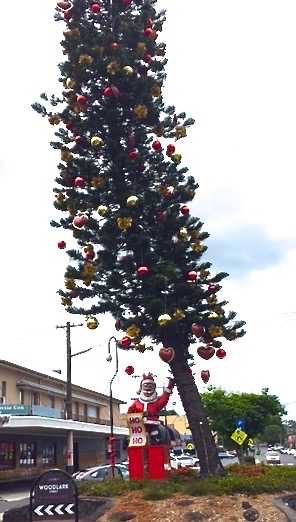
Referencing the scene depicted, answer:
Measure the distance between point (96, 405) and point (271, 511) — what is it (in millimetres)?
49717

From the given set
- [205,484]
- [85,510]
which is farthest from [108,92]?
[85,510]

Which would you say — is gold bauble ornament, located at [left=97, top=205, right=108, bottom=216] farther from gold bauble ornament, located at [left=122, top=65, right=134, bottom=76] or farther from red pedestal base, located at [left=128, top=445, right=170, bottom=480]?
red pedestal base, located at [left=128, top=445, right=170, bottom=480]

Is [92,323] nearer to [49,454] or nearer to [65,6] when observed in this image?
[65,6]

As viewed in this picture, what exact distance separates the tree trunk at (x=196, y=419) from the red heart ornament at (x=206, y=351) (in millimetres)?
393

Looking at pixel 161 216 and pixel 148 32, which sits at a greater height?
pixel 148 32

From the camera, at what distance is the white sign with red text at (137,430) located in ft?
45.3

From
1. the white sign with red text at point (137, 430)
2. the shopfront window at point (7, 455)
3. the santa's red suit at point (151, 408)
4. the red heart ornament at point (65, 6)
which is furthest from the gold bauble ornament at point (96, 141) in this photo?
the shopfront window at point (7, 455)

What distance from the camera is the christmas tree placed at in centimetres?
1400

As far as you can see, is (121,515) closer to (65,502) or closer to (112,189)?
(65,502)

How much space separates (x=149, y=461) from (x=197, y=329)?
299cm

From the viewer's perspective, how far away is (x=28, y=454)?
1502 inches

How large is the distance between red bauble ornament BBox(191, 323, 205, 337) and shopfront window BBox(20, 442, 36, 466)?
26342 millimetres

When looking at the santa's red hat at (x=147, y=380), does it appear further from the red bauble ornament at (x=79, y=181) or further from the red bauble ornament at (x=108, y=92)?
the red bauble ornament at (x=108, y=92)

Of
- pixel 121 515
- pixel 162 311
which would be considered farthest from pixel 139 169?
pixel 121 515
